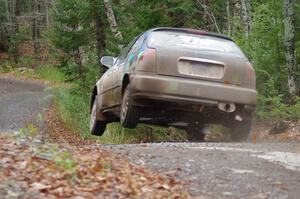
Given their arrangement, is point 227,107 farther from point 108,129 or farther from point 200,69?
point 108,129

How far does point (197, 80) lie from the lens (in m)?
8.42

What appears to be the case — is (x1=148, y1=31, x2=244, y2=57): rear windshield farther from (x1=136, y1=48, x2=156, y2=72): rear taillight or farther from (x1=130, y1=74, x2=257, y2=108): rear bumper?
(x1=130, y1=74, x2=257, y2=108): rear bumper

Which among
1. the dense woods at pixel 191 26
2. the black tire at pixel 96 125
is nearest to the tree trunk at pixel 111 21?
the dense woods at pixel 191 26

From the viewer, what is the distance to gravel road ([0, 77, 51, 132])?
712 inches

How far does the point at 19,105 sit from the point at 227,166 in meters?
18.2

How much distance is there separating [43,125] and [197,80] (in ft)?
34.7

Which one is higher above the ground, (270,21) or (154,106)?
(270,21)

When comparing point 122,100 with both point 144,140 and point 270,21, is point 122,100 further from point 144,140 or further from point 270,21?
point 270,21

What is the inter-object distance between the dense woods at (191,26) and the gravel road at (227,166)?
3994mm

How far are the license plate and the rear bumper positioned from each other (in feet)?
0.39

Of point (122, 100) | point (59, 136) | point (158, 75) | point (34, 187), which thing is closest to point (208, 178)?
point (34, 187)

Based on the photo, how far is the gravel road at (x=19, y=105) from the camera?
1808 centimetres

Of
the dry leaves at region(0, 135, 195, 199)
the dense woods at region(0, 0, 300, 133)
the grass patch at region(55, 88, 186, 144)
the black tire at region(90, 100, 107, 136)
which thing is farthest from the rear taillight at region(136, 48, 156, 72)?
the grass patch at region(55, 88, 186, 144)

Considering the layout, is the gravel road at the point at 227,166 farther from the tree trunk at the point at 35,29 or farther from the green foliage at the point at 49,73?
the tree trunk at the point at 35,29
